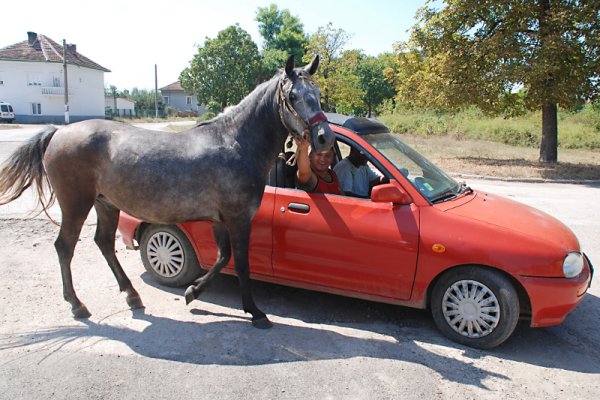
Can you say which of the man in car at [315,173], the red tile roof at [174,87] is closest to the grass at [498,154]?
the man in car at [315,173]

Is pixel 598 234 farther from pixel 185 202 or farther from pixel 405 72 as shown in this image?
pixel 405 72

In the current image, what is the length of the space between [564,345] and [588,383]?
0.67m

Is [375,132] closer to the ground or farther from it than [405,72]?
closer to the ground

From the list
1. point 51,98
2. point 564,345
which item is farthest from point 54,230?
point 51,98

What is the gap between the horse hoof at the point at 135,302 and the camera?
14.6ft

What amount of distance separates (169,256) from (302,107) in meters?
2.37

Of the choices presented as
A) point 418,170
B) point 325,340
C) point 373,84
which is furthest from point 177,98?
point 325,340

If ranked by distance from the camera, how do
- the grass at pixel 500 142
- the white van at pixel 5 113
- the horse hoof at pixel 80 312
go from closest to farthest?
the horse hoof at pixel 80 312 → the grass at pixel 500 142 → the white van at pixel 5 113

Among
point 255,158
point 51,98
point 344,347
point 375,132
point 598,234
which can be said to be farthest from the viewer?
point 51,98

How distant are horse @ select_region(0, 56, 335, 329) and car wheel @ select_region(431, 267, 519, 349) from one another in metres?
1.58

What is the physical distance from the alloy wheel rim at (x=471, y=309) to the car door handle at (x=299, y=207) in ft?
4.72

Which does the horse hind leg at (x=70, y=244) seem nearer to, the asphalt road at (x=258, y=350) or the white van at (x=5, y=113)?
the asphalt road at (x=258, y=350)

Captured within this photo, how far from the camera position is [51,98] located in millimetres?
53625

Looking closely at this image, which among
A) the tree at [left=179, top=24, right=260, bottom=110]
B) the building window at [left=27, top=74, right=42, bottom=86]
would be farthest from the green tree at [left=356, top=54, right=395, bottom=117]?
the building window at [left=27, top=74, right=42, bottom=86]
